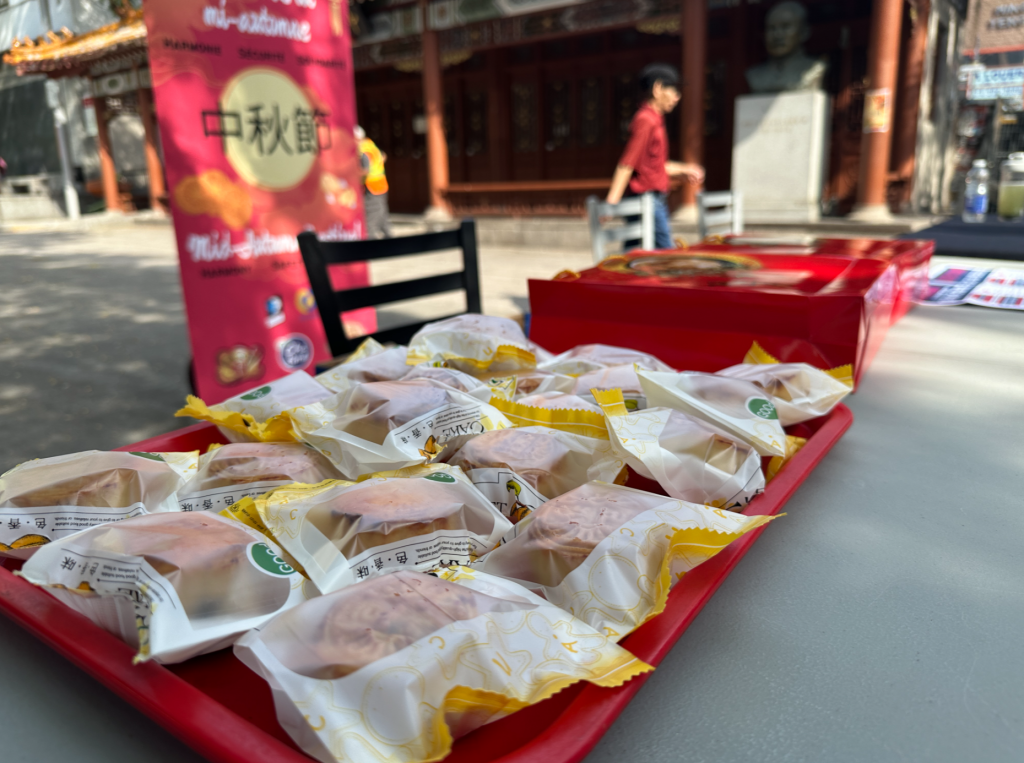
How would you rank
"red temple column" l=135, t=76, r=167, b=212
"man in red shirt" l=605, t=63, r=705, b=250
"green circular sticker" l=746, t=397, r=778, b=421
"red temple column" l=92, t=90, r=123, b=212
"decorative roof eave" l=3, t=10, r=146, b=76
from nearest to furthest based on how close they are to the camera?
"green circular sticker" l=746, t=397, r=778, b=421
"decorative roof eave" l=3, t=10, r=146, b=76
"man in red shirt" l=605, t=63, r=705, b=250
"red temple column" l=135, t=76, r=167, b=212
"red temple column" l=92, t=90, r=123, b=212

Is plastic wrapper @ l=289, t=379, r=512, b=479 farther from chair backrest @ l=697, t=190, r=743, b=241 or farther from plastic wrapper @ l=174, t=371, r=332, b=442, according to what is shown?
chair backrest @ l=697, t=190, r=743, b=241

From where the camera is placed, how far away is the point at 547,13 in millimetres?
7949

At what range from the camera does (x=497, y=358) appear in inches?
36.4

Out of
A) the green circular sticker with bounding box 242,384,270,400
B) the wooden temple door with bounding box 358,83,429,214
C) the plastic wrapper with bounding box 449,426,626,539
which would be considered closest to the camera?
the plastic wrapper with bounding box 449,426,626,539

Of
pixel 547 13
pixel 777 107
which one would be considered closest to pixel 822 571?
pixel 777 107

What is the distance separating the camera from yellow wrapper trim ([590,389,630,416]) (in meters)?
0.67

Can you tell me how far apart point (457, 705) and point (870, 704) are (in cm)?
26

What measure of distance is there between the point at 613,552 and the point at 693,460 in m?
0.18

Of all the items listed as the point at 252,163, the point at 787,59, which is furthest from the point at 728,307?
the point at 787,59

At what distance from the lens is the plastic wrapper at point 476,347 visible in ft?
3.03

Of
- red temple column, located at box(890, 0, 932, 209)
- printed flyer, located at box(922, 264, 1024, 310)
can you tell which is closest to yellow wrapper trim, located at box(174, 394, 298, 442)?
printed flyer, located at box(922, 264, 1024, 310)

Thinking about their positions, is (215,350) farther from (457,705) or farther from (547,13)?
(547,13)

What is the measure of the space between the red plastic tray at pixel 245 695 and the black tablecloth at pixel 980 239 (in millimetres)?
2234

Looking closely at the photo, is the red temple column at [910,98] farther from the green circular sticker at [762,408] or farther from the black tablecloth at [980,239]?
the green circular sticker at [762,408]
